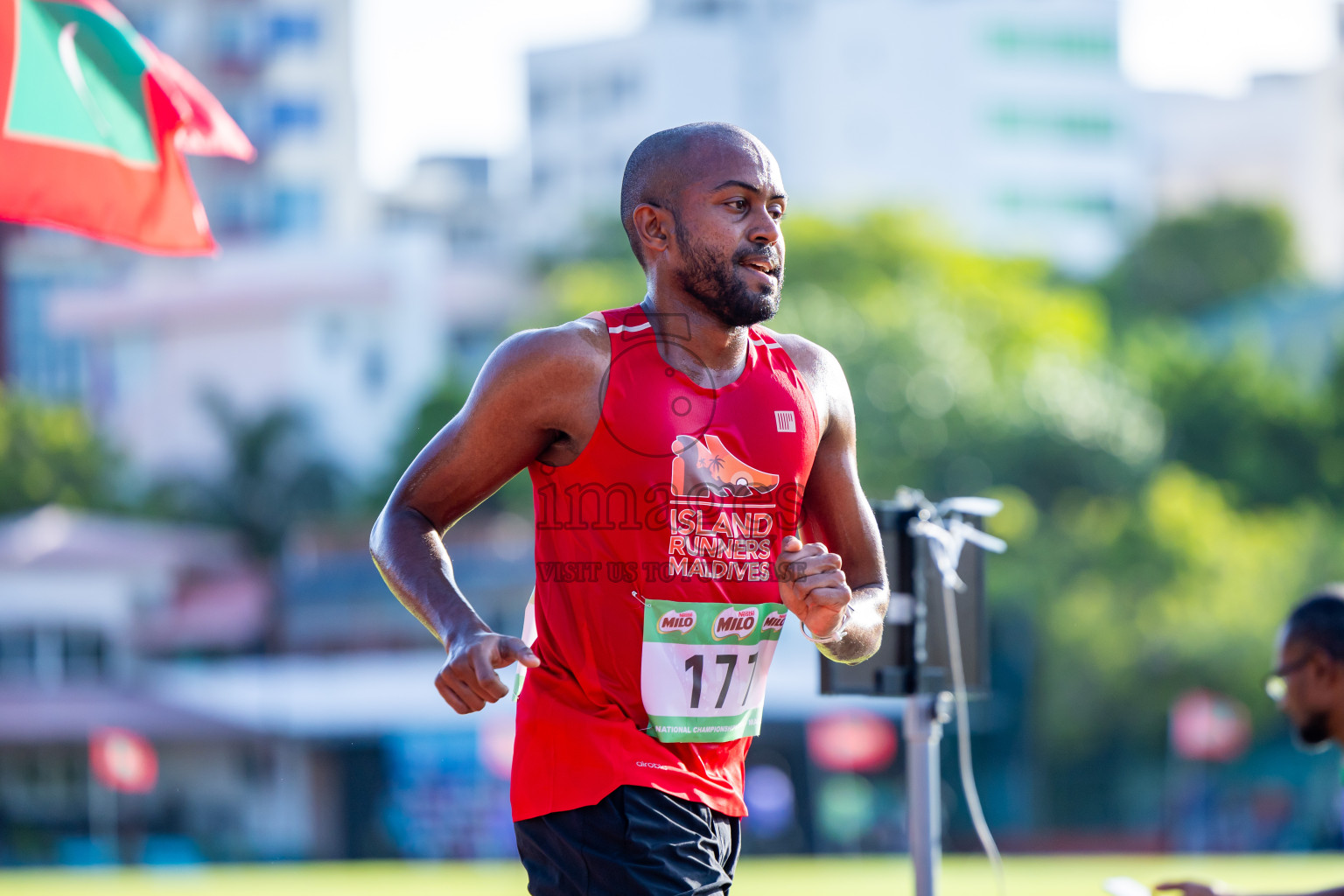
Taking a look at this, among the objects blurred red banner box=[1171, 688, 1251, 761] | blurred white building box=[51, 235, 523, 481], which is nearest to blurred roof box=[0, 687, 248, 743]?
blurred white building box=[51, 235, 523, 481]

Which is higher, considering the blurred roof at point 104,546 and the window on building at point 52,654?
the blurred roof at point 104,546

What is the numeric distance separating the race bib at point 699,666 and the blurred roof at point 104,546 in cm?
4257

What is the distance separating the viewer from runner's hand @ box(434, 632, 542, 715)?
297cm

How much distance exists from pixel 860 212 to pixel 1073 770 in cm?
2127

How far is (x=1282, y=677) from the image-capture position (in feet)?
17.8

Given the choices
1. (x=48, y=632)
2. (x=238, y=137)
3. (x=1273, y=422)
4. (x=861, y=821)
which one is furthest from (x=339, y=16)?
(x=238, y=137)

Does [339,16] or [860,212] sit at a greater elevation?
[339,16]

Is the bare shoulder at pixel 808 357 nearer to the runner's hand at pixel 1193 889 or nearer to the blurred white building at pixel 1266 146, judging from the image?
the runner's hand at pixel 1193 889

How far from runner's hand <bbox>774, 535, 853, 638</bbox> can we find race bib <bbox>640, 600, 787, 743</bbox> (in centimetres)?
32

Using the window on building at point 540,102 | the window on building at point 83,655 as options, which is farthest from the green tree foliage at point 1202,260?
the window on building at point 83,655

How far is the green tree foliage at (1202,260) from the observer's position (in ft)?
205

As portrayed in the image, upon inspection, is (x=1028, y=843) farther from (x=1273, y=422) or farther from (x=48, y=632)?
(x=48, y=632)

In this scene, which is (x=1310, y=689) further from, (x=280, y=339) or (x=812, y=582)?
(x=280, y=339)

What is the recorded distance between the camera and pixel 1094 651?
36125 millimetres
